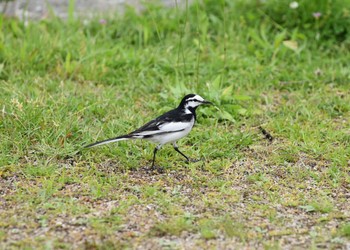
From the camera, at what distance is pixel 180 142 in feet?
22.2

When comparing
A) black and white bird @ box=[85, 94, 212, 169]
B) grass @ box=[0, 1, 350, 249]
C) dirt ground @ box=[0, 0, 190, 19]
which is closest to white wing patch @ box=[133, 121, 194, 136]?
black and white bird @ box=[85, 94, 212, 169]

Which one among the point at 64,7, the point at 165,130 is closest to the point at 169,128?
the point at 165,130

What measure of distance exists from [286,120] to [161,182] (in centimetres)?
180

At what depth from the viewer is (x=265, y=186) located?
5.89 meters

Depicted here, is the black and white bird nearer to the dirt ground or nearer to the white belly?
the white belly

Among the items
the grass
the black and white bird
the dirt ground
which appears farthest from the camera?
the dirt ground

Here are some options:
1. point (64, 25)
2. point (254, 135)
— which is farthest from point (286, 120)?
point (64, 25)

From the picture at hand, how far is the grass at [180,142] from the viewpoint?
16.8 ft

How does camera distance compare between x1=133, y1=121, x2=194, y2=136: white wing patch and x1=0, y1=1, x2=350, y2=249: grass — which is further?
x1=133, y1=121, x2=194, y2=136: white wing patch

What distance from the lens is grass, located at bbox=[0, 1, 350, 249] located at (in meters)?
5.12

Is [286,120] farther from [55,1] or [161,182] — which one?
[55,1]

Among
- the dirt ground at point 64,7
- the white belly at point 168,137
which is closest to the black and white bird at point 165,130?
the white belly at point 168,137

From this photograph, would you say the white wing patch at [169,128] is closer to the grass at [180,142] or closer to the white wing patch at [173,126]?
the white wing patch at [173,126]

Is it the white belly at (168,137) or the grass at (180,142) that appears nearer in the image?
the grass at (180,142)
